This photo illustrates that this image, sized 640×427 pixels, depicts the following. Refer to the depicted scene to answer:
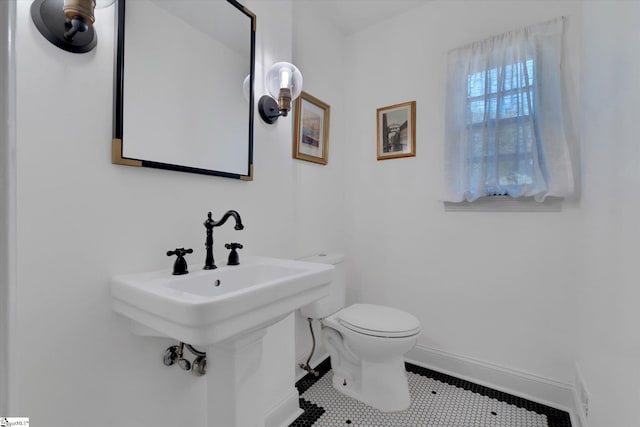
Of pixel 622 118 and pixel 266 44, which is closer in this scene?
pixel 622 118

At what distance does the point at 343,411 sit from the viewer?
1.51m

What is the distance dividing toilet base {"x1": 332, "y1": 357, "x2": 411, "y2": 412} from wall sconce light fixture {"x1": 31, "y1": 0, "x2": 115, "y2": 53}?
70.0 inches

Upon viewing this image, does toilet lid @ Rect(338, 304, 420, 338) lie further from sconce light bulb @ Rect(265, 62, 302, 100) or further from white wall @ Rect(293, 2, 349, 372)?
sconce light bulb @ Rect(265, 62, 302, 100)

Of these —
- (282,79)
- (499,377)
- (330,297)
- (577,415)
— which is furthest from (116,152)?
(577,415)

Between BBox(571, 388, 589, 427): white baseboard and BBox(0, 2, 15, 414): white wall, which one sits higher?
BBox(0, 2, 15, 414): white wall

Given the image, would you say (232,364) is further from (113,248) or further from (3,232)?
(3,232)

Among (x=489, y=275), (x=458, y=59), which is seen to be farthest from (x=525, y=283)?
(x=458, y=59)

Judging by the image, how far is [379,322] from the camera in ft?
5.02

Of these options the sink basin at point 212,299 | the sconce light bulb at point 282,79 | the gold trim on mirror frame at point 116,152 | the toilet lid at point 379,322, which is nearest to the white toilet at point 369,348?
the toilet lid at point 379,322

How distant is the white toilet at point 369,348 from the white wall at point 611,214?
28.1 inches

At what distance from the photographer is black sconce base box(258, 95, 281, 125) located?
1380mm

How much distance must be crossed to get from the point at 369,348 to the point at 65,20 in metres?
1.70

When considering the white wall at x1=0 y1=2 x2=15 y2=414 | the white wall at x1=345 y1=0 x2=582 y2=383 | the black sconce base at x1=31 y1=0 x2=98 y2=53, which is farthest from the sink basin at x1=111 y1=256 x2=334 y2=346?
the white wall at x1=345 y1=0 x2=582 y2=383

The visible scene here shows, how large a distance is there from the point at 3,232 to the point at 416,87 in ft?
6.96
